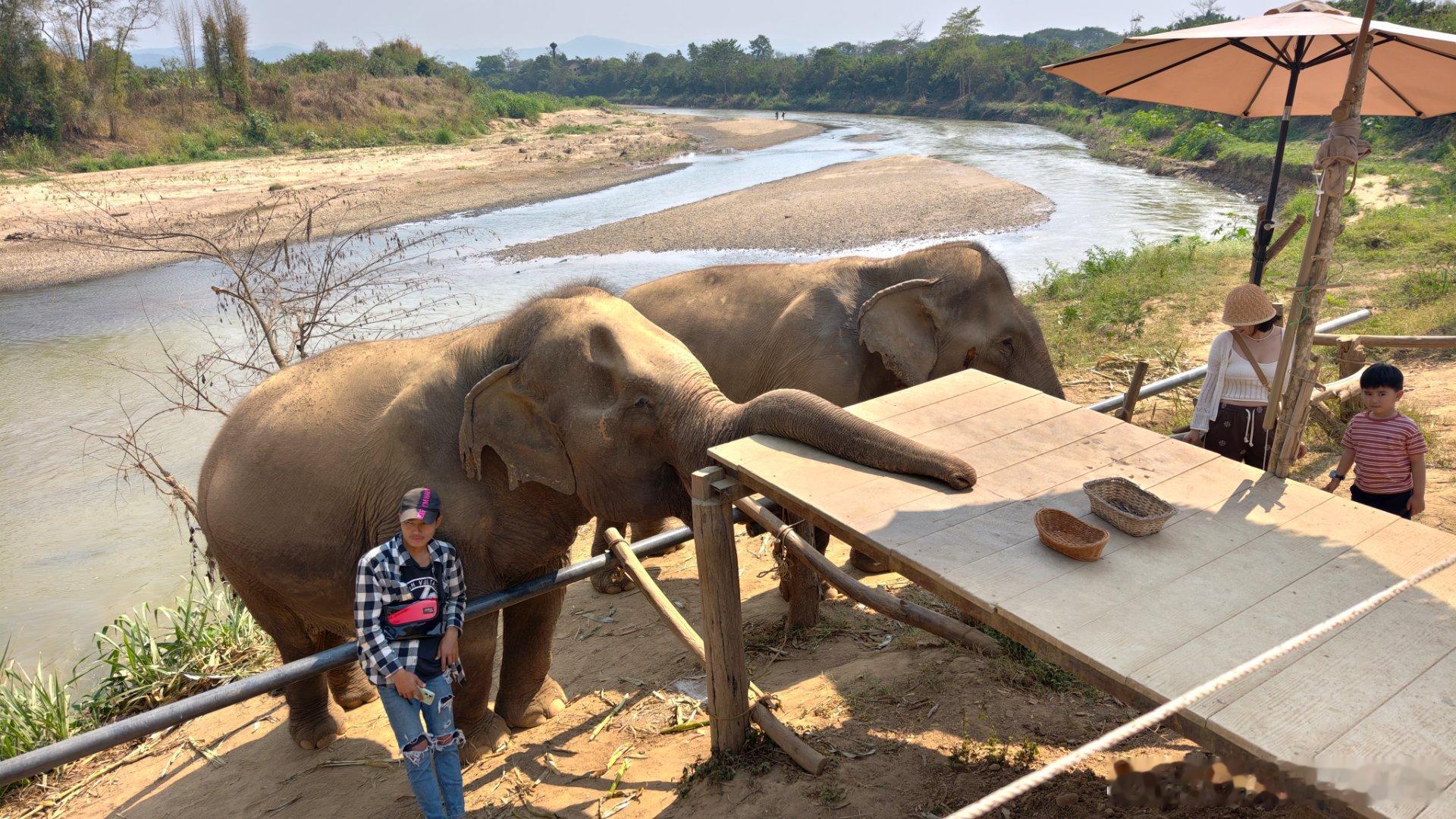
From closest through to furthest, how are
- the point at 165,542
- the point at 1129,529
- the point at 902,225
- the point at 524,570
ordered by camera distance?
the point at 1129,529 → the point at 524,570 → the point at 165,542 → the point at 902,225

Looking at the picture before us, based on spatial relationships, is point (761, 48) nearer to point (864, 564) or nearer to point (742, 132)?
point (742, 132)

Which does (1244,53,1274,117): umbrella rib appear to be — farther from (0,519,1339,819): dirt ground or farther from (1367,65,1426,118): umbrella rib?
(0,519,1339,819): dirt ground

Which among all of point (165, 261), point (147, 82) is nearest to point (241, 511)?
point (165, 261)

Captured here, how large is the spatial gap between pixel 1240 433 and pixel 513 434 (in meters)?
3.59

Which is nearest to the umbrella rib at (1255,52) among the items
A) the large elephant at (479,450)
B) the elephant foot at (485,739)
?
the large elephant at (479,450)

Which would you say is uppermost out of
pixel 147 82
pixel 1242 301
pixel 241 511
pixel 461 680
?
pixel 147 82

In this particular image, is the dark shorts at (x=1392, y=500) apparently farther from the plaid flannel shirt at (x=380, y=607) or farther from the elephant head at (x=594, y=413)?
the plaid flannel shirt at (x=380, y=607)

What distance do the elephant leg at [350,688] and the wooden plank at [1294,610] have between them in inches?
176

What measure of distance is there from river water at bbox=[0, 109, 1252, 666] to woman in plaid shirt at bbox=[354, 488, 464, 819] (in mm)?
1923

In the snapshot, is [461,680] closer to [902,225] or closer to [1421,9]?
[902,225]

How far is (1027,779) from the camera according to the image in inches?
72.8

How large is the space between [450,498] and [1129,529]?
8.89 ft

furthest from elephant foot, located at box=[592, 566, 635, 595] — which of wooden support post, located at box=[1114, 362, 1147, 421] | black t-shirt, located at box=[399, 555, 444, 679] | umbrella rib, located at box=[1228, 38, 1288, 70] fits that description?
umbrella rib, located at box=[1228, 38, 1288, 70]

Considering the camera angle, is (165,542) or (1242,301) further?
(165,542)
